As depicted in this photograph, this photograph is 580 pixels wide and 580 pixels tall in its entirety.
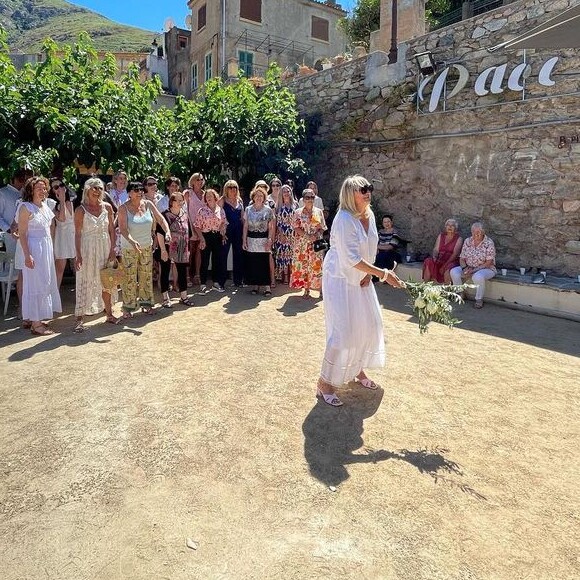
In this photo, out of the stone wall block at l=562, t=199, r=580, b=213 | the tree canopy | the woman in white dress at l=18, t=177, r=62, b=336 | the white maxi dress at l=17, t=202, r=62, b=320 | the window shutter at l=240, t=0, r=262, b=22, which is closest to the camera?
the woman in white dress at l=18, t=177, r=62, b=336

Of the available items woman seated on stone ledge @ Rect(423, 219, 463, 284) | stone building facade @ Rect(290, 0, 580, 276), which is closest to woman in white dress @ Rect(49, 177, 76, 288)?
woman seated on stone ledge @ Rect(423, 219, 463, 284)

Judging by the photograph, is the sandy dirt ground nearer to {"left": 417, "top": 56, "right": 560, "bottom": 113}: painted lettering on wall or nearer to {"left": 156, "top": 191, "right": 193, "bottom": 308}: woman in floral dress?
{"left": 156, "top": 191, "right": 193, "bottom": 308}: woman in floral dress

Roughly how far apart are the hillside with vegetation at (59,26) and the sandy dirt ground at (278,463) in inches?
2471

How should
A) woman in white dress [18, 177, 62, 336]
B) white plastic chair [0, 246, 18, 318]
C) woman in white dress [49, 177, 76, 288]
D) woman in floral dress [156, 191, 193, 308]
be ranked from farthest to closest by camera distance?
woman in floral dress [156, 191, 193, 308] < woman in white dress [49, 177, 76, 288] < white plastic chair [0, 246, 18, 318] < woman in white dress [18, 177, 62, 336]

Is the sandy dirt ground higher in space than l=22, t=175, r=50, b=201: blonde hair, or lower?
lower

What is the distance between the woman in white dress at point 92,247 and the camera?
5.22 m

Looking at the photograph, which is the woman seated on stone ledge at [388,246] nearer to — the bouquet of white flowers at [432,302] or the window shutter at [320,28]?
the bouquet of white flowers at [432,302]

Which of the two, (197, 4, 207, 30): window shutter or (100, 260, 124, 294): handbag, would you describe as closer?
(100, 260, 124, 294): handbag

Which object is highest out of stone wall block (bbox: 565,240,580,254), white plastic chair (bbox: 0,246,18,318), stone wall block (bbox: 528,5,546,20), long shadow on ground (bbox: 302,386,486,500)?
stone wall block (bbox: 528,5,546,20)

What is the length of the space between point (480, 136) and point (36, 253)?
275 inches

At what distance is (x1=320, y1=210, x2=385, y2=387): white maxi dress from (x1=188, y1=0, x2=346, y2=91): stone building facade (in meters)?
17.2

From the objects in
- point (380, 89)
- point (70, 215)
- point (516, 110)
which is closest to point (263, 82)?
point (380, 89)

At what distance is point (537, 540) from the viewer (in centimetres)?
222

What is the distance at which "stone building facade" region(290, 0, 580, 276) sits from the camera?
7141 mm
